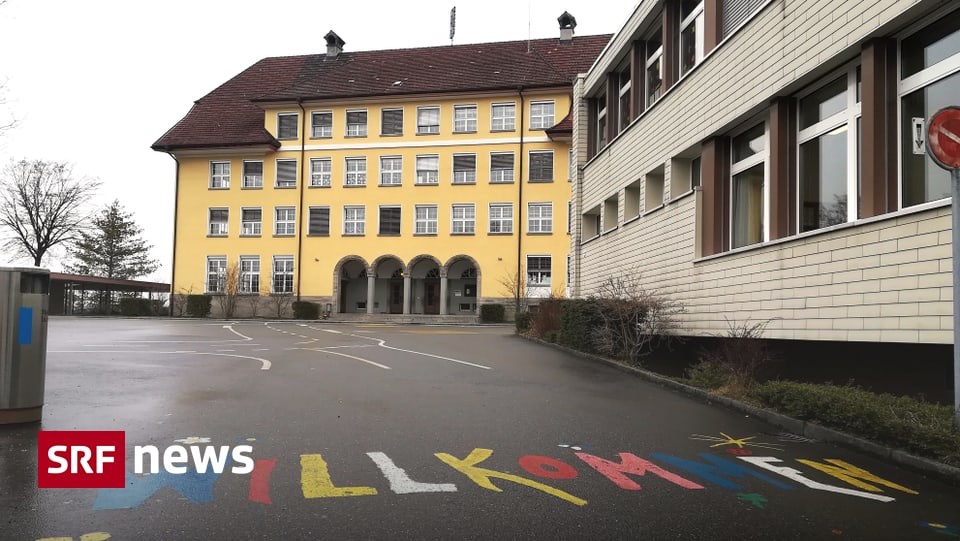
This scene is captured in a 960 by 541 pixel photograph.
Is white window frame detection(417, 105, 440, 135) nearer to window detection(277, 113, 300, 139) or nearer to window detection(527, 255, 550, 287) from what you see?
window detection(277, 113, 300, 139)

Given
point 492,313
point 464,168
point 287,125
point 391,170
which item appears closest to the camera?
point 492,313

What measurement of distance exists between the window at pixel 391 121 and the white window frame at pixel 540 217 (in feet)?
32.7

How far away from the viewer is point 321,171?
4797 centimetres

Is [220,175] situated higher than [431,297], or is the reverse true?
[220,175]

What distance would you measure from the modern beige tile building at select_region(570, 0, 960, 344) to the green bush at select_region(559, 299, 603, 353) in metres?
1.50

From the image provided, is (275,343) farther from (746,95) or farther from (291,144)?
(291,144)

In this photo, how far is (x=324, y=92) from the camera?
47812mm

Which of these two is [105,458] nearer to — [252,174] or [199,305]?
[199,305]

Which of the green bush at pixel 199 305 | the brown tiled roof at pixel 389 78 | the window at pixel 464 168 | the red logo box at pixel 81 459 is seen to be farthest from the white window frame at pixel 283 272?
the red logo box at pixel 81 459

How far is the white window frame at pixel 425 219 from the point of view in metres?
46.6

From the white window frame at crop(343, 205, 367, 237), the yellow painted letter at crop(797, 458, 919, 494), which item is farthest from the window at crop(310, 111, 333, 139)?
the yellow painted letter at crop(797, 458, 919, 494)

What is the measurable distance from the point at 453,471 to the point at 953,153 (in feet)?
16.1

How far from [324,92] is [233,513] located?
46055mm

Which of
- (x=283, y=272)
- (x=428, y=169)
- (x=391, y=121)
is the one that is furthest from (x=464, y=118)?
(x=283, y=272)
